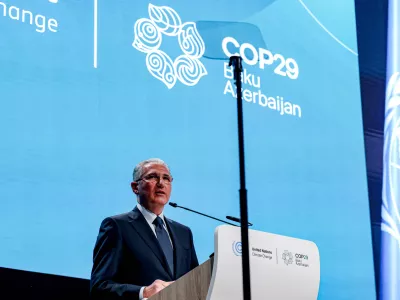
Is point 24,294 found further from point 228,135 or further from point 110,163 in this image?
→ point 228,135

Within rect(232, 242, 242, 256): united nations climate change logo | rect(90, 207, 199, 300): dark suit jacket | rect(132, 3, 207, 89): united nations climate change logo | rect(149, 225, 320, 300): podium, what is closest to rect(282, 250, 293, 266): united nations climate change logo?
rect(149, 225, 320, 300): podium

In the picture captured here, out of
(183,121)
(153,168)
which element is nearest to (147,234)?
(153,168)

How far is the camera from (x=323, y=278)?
4.71 meters

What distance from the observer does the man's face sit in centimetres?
407

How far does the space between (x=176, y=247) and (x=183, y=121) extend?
2.66 feet

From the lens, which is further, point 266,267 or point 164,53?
point 164,53

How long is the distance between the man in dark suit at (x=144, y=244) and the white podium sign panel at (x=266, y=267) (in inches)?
30.3

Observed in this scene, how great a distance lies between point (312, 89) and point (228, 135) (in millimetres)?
798

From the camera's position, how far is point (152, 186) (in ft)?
13.4

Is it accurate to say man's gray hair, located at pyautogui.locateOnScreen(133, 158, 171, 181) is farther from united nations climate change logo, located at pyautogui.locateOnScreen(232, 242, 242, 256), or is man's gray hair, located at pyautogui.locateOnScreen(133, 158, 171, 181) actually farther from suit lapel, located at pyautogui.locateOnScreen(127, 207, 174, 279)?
united nations climate change logo, located at pyautogui.locateOnScreen(232, 242, 242, 256)

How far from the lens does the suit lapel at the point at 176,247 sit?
3.88m

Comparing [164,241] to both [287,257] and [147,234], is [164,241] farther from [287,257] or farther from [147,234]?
[287,257]

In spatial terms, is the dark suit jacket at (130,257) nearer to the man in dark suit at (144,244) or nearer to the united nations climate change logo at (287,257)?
the man in dark suit at (144,244)

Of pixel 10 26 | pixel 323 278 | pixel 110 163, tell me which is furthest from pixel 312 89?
pixel 10 26
